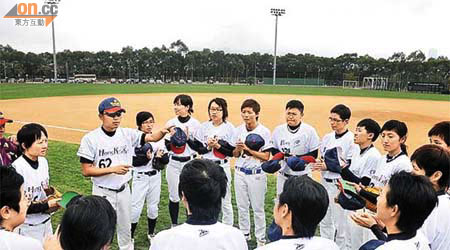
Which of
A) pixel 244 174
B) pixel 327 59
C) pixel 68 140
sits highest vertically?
pixel 327 59

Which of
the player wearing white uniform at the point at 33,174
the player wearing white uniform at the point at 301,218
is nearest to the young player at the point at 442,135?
the player wearing white uniform at the point at 301,218

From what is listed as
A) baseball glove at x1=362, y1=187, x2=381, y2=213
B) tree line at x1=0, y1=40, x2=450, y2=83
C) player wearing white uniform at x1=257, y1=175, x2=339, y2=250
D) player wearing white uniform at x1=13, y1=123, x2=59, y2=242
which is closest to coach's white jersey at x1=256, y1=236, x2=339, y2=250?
player wearing white uniform at x1=257, y1=175, x2=339, y2=250

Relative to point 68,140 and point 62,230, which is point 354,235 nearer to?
point 62,230

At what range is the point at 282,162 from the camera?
219 inches

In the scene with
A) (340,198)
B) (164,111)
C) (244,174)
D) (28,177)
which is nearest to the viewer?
(28,177)

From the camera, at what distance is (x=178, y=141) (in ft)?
19.3

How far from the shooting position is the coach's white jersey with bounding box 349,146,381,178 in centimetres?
458

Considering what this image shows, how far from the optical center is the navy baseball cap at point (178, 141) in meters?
5.88

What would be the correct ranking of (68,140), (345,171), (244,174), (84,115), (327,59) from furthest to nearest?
(327,59), (84,115), (68,140), (244,174), (345,171)

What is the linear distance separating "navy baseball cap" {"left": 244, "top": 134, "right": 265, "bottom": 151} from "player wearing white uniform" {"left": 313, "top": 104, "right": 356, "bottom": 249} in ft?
2.87

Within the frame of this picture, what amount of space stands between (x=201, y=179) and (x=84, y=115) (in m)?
19.5

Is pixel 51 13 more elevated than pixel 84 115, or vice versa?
pixel 51 13

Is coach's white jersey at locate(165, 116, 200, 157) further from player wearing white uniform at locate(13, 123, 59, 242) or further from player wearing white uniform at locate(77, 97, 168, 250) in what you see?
player wearing white uniform at locate(13, 123, 59, 242)

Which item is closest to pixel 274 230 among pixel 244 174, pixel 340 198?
pixel 340 198
